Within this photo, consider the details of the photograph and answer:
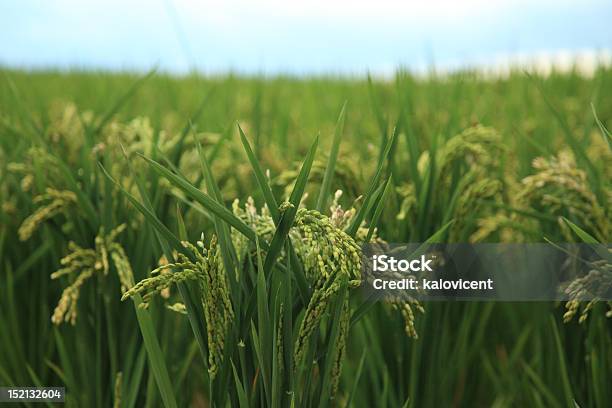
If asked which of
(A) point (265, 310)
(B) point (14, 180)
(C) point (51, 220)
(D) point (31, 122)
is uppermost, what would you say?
(D) point (31, 122)

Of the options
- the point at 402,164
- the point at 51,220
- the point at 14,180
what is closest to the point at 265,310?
the point at 51,220

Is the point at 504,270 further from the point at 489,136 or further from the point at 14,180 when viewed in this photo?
the point at 14,180

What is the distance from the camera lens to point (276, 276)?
2.89 ft

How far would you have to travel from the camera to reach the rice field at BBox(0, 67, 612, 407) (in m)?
0.85

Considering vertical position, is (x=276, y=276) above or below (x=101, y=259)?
below

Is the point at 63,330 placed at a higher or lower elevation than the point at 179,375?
higher

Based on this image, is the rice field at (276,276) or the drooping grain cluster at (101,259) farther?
the drooping grain cluster at (101,259)

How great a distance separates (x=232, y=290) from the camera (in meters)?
0.88

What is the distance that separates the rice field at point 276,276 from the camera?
2.80 ft

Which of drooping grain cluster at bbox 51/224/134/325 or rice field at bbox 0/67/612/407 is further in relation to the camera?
drooping grain cluster at bbox 51/224/134/325

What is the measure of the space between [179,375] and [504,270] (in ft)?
2.25

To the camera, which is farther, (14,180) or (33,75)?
(33,75)

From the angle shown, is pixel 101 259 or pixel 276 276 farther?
pixel 101 259

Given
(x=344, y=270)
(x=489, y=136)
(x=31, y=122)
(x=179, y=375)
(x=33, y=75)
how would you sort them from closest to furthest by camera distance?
(x=344, y=270) < (x=179, y=375) < (x=489, y=136) < (x=31, y=122) < (x=33, y=75)
